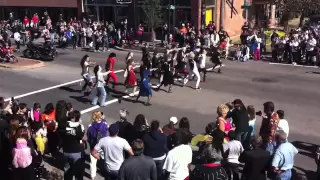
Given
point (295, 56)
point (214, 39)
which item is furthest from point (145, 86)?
point (214, 39)

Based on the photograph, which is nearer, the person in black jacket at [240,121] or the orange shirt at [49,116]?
the person in black jacket at [240,121]

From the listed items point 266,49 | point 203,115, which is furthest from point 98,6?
point 203,115

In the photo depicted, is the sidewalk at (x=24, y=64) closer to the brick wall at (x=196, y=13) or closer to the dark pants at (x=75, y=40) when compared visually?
the dark pants at (x=75, y=40)

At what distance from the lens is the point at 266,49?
27.8 metres

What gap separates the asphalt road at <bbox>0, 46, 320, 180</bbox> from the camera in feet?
45.5

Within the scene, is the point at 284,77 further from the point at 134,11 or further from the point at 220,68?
the point at 134,11

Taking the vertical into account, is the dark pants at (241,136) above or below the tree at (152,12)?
below

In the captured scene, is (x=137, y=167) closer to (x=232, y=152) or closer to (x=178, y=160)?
(x=178, y=160)

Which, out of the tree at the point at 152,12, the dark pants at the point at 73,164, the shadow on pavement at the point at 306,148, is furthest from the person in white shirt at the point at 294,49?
the dark pants at the point at 73,164

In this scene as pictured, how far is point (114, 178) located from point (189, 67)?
36.3 ft

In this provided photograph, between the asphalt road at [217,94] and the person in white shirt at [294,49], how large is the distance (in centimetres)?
118

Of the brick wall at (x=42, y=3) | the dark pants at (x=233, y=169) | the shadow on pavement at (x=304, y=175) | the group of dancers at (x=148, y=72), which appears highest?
the brick wall at (x=42, y=3)

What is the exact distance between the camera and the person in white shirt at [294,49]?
76.7 ft

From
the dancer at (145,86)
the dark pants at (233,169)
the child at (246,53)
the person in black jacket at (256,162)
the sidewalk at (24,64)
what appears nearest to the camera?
the person in black jacket at (256,162)
